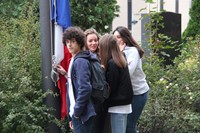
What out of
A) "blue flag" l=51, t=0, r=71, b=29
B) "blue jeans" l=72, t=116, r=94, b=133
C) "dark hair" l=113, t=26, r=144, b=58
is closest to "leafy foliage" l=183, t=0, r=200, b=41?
"blue flag" l=51, t=0, r=71, b=29

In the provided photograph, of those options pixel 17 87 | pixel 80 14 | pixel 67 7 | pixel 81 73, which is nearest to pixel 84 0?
pixel 80 14

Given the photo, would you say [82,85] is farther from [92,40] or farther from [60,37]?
[60,37]

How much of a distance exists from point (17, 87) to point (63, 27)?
3.31 feet

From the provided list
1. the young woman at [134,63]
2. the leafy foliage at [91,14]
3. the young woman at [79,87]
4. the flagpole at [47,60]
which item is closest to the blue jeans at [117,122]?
the young woman at [79,87]

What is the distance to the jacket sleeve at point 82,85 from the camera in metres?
3.52

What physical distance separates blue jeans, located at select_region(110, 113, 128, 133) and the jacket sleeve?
1.79ft

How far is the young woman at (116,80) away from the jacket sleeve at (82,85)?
1.29 feet

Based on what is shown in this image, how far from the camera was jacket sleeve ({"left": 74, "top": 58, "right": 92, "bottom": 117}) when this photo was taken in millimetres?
3523

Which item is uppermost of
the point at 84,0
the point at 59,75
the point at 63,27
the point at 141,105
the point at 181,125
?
the point at 84,0

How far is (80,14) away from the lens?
612 cm

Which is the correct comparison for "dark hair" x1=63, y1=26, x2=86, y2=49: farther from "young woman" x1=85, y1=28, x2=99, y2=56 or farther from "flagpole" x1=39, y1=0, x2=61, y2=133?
"flagpole" x1=39, y1=0, x2=61, y2=133

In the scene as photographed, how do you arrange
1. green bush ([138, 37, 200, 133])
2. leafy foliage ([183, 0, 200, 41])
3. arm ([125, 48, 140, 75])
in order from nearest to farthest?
1. arm ([125, 48, 140, 75])
2. green bush ([138, 37, 200, 133])
3. leafy foliage ([183, 0, 200, 41])

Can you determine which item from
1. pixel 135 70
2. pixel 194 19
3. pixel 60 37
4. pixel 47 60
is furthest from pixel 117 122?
pixel 194 19

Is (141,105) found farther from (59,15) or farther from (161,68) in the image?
(161,68)
